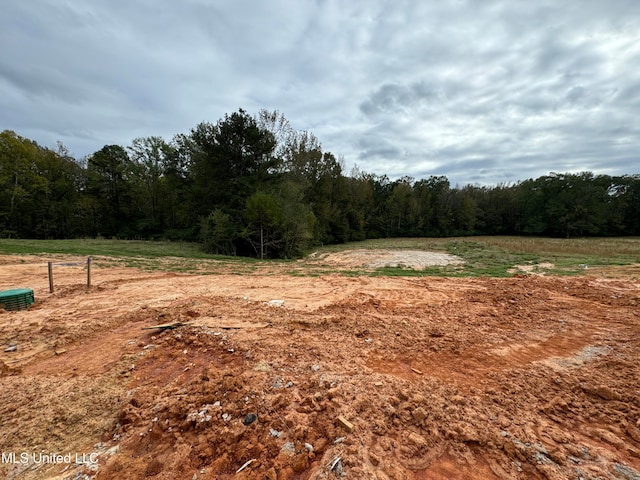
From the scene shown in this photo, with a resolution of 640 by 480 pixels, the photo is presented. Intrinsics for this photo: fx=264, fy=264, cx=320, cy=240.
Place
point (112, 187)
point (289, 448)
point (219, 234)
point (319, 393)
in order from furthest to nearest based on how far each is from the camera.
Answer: point (112, 187), point (219, 234), point (319, 393), point (289, 448)

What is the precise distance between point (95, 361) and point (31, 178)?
38615mm

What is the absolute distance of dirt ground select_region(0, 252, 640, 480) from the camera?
6.93ft

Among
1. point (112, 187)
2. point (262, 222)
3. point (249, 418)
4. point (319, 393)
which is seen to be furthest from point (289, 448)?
point (112, 187)

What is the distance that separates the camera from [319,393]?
2801mm

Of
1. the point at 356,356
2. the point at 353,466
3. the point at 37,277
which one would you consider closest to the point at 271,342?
the point at 356,356

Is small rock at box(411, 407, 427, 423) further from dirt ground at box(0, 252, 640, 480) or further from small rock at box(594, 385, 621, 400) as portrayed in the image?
small rock at box(594, 385, 621, 400)

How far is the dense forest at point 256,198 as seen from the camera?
22000 millimetres

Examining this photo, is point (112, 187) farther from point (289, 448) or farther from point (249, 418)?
point (289, 448)

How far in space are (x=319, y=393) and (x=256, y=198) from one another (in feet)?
58.9

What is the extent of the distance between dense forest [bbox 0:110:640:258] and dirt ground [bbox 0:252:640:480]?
15.6m

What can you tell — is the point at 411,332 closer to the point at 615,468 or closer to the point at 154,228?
the point at 615,468

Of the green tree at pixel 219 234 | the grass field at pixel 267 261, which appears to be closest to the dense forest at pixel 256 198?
the green tree at pixel 219 234

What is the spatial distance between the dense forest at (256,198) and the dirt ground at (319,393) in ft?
51.3

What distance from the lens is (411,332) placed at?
4.66 metres
